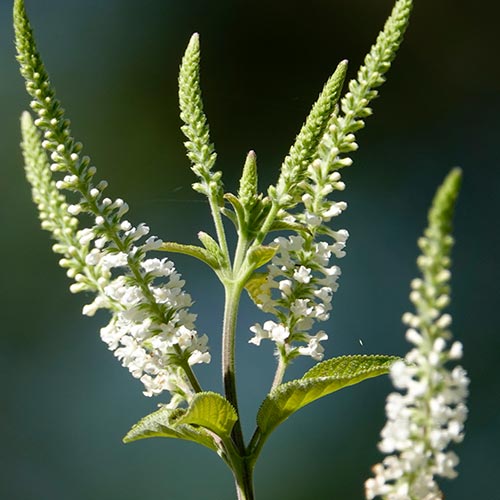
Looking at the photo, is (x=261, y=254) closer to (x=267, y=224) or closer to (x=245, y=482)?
(x=267, y=224)

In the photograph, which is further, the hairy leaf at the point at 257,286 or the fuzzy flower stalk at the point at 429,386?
the hairy leaf at the point at 257,286

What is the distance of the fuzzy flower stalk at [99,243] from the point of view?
1.67 ft

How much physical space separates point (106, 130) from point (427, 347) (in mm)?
2160

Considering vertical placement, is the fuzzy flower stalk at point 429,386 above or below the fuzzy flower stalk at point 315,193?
below

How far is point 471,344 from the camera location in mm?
2377

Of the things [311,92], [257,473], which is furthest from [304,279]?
[311,92]

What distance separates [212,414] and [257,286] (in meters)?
0.11

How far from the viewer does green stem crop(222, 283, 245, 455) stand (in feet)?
1.78

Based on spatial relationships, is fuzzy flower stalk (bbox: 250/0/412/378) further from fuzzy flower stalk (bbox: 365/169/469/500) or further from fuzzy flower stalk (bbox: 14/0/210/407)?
fuzzy flower stalk (bbox: 365/169/469/500)

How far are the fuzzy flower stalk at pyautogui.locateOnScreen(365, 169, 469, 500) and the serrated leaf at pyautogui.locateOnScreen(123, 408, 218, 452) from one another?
0.19 metres

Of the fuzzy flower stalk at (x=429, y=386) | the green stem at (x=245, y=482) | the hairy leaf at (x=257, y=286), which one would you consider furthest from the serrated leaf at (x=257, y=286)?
the fuzzy flower stalk at (x=429, y=386)

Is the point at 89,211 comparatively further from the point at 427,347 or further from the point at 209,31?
the point at 209,31

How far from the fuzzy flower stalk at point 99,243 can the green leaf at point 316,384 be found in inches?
2.1

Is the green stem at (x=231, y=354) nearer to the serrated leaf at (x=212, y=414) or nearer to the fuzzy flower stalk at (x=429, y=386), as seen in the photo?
the serrated leaf at (x=212, y=414)
